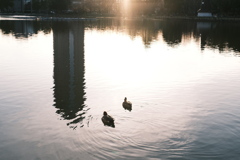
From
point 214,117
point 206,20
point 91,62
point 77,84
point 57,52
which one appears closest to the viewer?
point 214,117

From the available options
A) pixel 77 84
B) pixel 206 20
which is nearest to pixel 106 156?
pixel 77 84

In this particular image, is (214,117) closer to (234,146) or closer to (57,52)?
(234,146)

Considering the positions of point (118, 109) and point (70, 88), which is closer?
point (118, 109)

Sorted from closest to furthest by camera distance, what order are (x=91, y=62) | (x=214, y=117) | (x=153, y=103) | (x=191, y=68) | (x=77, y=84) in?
(x=214, y=117) → (x=153, y=103) → (x=77, y=84) → (x=191, y=68) → (x=91, y=62)

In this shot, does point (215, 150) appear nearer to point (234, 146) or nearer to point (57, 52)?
point (234, 146)

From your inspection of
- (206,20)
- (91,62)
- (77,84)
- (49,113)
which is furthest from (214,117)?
(206,20)

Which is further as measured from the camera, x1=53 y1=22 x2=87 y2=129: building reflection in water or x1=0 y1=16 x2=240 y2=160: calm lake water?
x1=53 y1=22 x2=87 y2=129: building reflection in water

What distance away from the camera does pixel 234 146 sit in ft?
44.5

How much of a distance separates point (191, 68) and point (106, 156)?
21382mm

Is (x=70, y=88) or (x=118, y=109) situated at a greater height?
(x=70, y=88)

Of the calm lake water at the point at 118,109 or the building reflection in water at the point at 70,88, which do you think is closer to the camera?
the calm lake water at the point at 118,109

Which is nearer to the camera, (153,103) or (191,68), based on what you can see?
(153,103)

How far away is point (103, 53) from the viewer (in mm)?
41875

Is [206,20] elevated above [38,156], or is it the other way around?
[206,20]
